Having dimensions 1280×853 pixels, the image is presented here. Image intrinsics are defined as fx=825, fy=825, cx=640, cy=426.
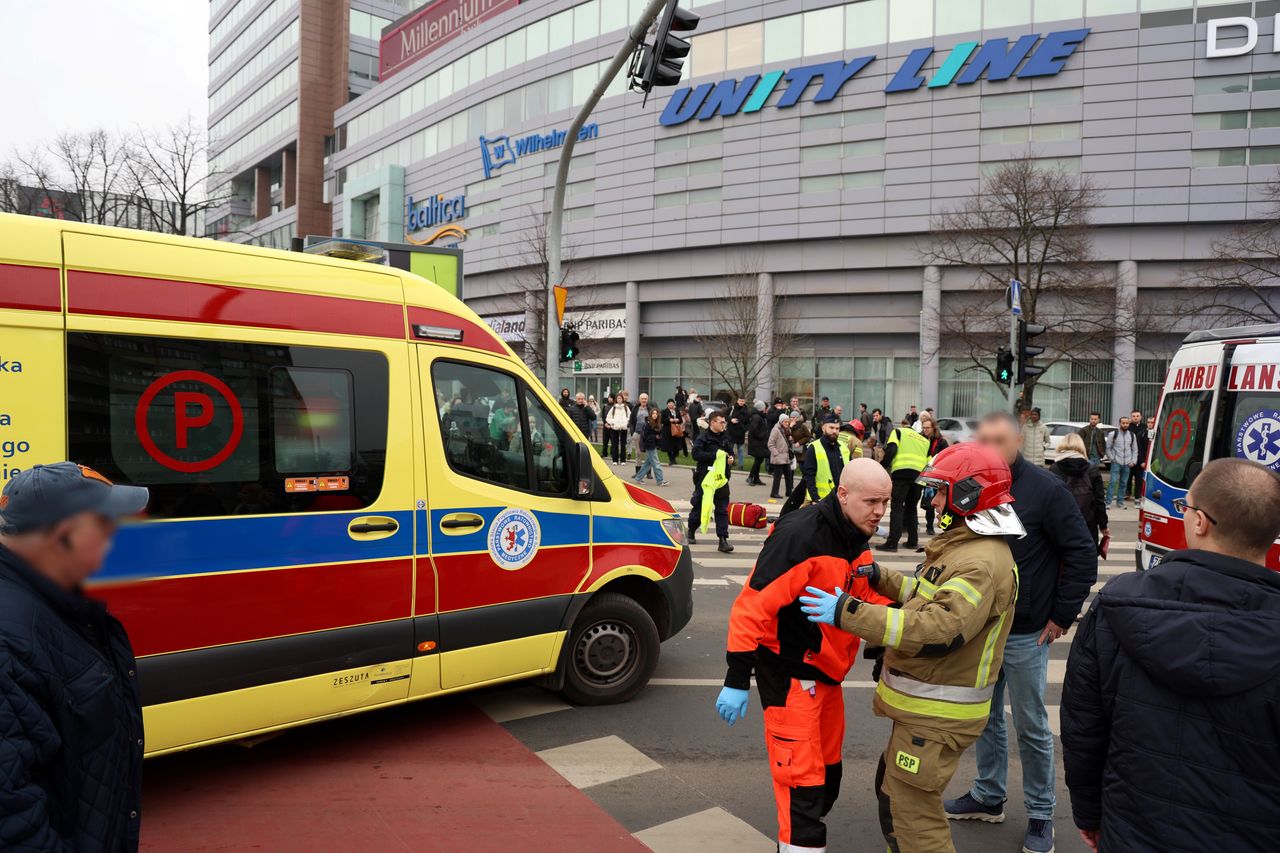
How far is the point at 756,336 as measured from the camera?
36.2 m

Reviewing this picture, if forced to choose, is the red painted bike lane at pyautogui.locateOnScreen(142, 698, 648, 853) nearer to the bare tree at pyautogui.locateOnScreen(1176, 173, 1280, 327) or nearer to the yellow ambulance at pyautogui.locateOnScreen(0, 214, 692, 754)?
the yellow ambulance at pyautogui.locateOnScreen(0, 214, 692, 754)

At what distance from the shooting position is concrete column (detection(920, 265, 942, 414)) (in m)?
34.0

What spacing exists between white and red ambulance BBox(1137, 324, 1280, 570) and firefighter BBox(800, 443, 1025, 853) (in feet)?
14.5

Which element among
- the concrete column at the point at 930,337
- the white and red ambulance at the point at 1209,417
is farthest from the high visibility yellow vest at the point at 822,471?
the concrete column at the point at 930,337

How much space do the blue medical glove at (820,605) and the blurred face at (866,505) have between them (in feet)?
1.12

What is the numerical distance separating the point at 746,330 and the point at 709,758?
1257 inches

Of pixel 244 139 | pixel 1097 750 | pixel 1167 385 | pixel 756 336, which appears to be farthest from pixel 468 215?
pixel 1097 750

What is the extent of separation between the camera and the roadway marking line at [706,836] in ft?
12.1

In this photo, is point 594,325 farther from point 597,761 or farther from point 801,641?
point 801,641

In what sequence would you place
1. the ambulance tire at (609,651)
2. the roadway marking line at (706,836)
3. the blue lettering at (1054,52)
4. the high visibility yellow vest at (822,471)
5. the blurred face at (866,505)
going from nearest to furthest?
1. the blurred face at (866,505)
2. the roadway marking line at (706,836)
3. the ambulance tire at (609,651)
4. the high visibility yellow vest at (822,471)
5. the blue lettering at (1054,52)

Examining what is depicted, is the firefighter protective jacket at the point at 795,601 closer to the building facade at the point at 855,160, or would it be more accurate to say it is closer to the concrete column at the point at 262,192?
the building facade at the point at 855,160

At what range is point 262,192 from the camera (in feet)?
232

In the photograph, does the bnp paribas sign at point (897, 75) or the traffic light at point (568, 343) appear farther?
the bnp paribas sign at point (897, 75)

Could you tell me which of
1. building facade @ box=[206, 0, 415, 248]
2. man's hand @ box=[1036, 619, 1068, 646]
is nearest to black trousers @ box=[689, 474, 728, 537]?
man's hand @ box=[1036, 619, 1068, 646]
